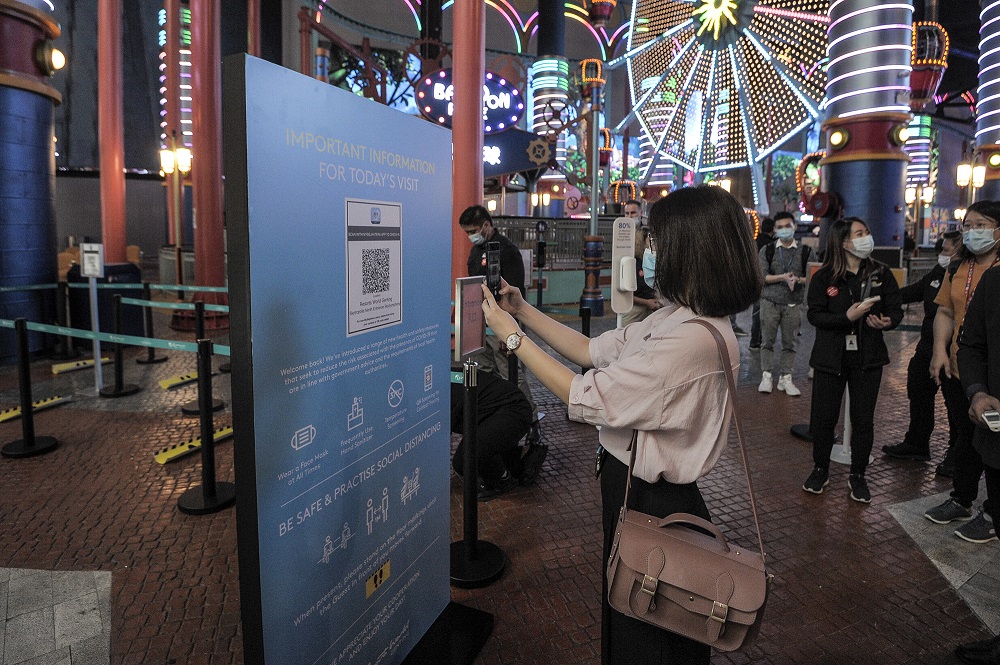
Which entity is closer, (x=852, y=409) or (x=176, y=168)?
(x=852, y=409)

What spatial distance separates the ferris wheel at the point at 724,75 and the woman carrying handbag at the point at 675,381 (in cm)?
2023

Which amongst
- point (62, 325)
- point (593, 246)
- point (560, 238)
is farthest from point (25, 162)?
point (560, 238)

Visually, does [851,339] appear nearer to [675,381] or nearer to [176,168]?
[675,381]

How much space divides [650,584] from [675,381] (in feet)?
1.65

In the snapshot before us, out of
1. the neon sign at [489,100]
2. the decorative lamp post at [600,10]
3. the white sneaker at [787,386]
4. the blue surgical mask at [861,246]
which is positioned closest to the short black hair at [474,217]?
the blue surgical mask at [861,246]

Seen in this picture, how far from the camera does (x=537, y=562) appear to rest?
3389 millimetres

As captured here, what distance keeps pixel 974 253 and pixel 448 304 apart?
3418 mm

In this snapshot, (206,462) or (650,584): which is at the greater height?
(650,584)

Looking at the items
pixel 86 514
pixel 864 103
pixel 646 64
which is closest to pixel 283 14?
pixel 646 64

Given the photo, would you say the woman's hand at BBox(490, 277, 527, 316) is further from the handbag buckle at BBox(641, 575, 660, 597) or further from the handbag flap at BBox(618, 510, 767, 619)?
the handbag buckle at BBox(641, 575, 660, 597)

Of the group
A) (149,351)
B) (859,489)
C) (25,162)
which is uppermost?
(25,162)

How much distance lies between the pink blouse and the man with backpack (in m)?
5.67

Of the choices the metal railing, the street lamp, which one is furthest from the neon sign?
the street lamp

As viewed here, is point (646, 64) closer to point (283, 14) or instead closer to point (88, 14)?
point (283, 14)
